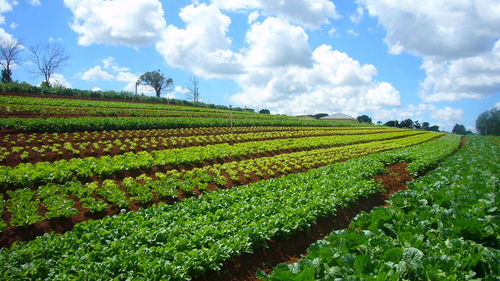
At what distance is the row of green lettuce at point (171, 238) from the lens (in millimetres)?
4758

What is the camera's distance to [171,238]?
580cm

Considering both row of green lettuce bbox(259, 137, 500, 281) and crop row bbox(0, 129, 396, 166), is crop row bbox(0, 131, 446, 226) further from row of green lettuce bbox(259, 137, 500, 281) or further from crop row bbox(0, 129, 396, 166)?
row of green lettuce bbox(259, 137, 500, 281)

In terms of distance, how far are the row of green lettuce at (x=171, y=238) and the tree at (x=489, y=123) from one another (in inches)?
4452

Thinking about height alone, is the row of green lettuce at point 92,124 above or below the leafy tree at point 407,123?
below

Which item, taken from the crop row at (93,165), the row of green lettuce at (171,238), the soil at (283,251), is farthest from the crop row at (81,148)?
the soil at (283,251)

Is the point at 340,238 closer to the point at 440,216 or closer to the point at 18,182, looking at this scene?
the point at 440,216

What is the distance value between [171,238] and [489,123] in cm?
12227

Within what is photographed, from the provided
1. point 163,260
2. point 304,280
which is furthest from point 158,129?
point 304,280

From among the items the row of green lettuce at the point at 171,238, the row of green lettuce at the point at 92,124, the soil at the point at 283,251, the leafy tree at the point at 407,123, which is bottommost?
the soil at the point at 283,251

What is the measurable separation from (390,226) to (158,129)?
21.8 m

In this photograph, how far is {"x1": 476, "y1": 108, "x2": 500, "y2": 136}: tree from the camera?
310 ft

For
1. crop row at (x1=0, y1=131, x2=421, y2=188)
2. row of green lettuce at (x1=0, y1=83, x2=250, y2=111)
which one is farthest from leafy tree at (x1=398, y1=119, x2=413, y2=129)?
crop row at (x1=0, y1=131, x2=421, y2=188)

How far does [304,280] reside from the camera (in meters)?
3.32

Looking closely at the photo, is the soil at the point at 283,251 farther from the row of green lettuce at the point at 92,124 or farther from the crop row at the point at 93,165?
the row of green lettuce at the point at 92,124
